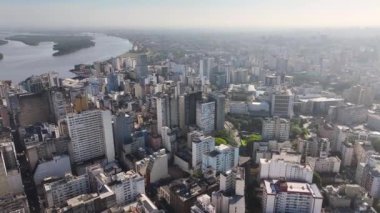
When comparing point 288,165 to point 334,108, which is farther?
point 334,108

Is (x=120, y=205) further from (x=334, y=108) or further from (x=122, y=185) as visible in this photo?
(x=334, y=108)

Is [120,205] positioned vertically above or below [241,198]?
below

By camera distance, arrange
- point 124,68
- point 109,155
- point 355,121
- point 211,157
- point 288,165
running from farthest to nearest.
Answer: point 124,68
point 355,121
point 109,155
point 211,157
point 288,165

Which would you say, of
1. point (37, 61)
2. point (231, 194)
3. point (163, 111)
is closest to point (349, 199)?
point (231, 194)

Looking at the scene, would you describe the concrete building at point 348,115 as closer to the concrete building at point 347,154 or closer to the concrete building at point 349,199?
the concrete building at point 347,154

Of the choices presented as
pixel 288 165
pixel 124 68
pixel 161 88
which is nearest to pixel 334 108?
pixel 288 165

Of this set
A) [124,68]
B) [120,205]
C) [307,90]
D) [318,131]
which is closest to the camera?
[120,205]

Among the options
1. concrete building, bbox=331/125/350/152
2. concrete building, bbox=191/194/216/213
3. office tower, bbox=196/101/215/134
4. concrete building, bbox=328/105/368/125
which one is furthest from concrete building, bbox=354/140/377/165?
concrete building, bbox=191/194/216/213
